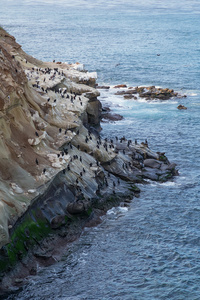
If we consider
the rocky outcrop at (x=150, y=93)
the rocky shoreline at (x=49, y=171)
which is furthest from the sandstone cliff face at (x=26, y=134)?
the rocky outcrop at (x=150, y=93)

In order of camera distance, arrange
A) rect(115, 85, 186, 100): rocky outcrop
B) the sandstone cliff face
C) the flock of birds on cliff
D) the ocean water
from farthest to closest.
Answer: rect(115, 85, 186, 100): rocky outcrop < the flock of birds on cliff < the sandstone cliff face < the ocean water

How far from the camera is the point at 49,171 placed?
46250 millimetres

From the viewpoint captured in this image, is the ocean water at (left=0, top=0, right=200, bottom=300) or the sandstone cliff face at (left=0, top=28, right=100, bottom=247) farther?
the sandstone cliff face at (left=0, top=28, right=100, bottom=247)

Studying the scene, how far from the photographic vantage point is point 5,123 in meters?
46.6

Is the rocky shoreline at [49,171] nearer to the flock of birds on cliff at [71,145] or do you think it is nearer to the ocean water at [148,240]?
Result: the flock of birds on cliff at [71,145]

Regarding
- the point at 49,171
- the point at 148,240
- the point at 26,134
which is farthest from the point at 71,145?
the point at 148,240

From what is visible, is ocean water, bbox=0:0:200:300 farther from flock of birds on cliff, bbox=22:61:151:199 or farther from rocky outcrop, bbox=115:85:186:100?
rocky outcrop, bbox=115:85:186:100

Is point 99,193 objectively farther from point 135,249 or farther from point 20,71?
point 20,71

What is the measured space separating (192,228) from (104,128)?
38642 mm

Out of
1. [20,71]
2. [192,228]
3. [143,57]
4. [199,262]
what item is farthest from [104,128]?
[143,57]

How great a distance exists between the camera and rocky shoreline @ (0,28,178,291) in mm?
40219

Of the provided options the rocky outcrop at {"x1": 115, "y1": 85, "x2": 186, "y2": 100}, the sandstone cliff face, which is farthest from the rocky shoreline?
the rocky outcrop at {"x1": 115, "y1": 85, "x2": 186, "y2": 100}

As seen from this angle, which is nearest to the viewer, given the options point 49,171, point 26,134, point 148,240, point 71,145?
point 49,171

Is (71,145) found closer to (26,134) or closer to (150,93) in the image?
(26,134)
